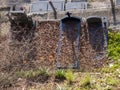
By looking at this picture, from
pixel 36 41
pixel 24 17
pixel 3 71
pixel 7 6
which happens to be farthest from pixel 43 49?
pixel 7 6

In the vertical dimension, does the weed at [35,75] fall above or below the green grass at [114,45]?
below

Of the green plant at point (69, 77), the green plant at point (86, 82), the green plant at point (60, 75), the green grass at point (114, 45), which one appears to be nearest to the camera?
the green plant at point (86, 82)

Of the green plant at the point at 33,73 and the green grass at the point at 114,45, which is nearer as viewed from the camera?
the green plant at the point at 33,73

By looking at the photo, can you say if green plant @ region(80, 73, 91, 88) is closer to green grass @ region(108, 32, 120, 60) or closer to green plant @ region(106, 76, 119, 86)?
green plant @ region(106, 76, 119, 86)

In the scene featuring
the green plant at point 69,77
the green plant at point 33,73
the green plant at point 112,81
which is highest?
the green plant at point 33,73

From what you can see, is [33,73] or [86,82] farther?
[33,73]

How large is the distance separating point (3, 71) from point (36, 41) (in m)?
2.43

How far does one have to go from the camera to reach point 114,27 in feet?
33.6

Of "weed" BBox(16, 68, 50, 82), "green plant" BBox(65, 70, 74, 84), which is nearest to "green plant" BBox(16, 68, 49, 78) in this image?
"weed" BBox(16, 68, 50, 82)

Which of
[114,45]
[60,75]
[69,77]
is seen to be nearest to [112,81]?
[69,77]

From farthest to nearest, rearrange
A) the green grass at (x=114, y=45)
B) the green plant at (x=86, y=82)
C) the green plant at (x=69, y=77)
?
1. the green grass at (x=114, y=45)
2. the green plant at (x=69, y=77)
3. the green plant at (x=86, y=82)

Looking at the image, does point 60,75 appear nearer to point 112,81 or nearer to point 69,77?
point 69,77

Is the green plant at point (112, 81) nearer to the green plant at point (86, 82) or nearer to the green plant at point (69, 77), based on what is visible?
the green plant at point (86, 82)

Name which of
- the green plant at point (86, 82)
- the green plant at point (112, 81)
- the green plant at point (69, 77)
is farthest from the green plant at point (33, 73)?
the green plant at point (112, 81)
